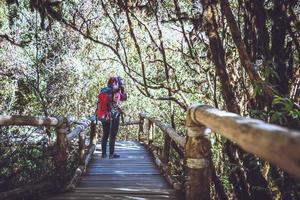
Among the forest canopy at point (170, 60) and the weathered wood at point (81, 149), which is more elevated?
the forest canopy at point (170, 60)

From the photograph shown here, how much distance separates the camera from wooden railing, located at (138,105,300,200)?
1.12 metres

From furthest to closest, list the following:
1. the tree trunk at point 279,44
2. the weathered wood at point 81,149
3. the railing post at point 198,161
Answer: the weathered wood at point 81,149 < the tree trunk at point 279,44 < the railing post at point 198,161

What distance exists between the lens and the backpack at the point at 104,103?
634cm

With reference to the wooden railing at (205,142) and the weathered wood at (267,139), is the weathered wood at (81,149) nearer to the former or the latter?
the wooden railing at (205,142)

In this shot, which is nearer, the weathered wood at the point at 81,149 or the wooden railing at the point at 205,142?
the wooden railing at the point at 205,142

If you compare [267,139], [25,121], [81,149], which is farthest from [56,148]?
[267,139]

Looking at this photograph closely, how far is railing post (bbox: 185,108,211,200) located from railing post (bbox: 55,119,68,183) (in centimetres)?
191

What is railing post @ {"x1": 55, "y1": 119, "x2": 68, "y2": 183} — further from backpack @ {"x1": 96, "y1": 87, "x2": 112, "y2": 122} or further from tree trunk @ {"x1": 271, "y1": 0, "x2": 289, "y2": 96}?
tree trunk @ {"x1": 271, "y1": 0, "x2": 289, "y2": 96}

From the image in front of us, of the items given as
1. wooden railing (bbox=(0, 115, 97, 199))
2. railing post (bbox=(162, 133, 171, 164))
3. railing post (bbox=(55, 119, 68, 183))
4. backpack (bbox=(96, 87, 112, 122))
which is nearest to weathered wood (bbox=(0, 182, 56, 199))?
wooden railing (bbox=(0, 115, 97, 199))

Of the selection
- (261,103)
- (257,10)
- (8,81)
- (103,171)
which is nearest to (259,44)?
(257,10)

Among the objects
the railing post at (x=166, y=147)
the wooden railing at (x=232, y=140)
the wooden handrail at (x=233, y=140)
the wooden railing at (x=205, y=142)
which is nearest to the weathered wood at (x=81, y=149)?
the wooden railing at (x=205, y=142)

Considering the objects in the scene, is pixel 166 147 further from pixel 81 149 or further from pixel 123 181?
pixel 81 149

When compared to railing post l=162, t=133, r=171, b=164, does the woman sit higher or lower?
higher

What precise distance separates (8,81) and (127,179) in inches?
354
